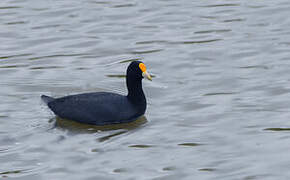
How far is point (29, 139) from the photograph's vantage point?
1112 cm

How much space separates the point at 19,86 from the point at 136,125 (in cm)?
289

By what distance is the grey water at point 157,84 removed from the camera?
10094 mm

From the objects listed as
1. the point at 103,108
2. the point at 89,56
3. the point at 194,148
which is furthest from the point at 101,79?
the point at 194,148


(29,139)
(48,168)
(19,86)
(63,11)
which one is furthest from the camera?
(63,11)

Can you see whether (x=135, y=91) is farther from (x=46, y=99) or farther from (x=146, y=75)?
(x=46, y=99)

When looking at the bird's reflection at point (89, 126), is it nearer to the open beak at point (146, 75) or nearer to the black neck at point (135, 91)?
the black neck at point (135, 91)

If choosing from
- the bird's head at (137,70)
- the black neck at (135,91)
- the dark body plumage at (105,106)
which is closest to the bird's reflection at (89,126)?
the dark body plumage at (105,106)

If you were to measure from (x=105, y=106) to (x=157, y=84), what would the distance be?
7.14ft

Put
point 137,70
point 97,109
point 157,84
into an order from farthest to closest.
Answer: point 157,84, point 137,70, point 97,109

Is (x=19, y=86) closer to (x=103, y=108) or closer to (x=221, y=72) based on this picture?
(x=103, y=108)

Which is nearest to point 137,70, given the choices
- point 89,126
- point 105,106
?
point 105,106

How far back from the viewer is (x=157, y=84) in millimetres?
13727

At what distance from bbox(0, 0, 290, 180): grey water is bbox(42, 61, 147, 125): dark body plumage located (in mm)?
247

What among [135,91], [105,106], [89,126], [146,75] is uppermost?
[146,75]
